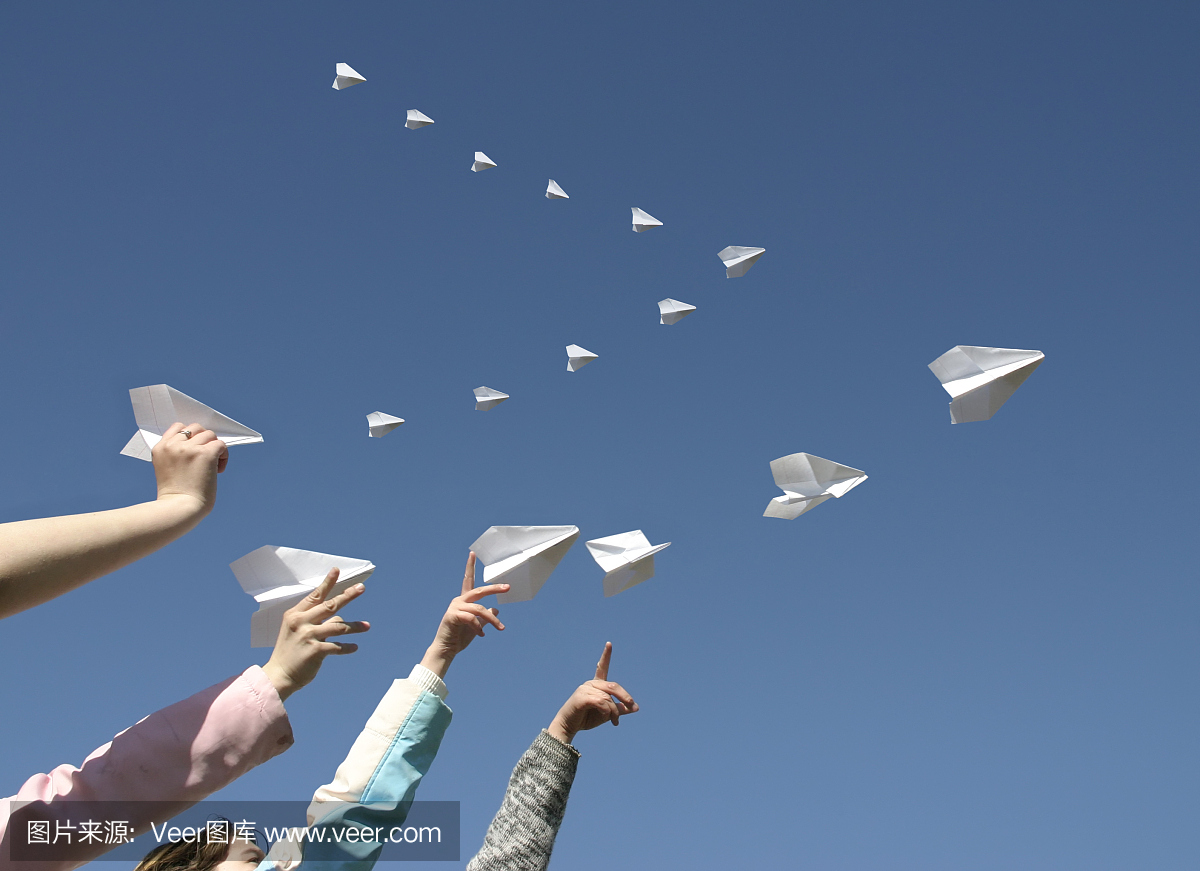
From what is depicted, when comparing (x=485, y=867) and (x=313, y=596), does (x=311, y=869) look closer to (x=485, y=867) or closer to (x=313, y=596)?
(x=313, y=596)

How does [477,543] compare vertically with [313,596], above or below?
above

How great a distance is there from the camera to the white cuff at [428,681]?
3455mm

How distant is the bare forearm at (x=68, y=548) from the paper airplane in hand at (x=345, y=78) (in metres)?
9.06

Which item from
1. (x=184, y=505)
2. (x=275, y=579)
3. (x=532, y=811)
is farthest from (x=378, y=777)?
(x=275, y=579)

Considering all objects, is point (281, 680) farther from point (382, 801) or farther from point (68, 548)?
point (68, 548)

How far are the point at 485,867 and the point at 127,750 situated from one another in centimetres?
178

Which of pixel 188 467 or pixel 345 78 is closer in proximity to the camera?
pixel 188 467

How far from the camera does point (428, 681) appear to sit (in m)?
3.48

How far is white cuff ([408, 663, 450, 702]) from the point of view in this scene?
11.3ft

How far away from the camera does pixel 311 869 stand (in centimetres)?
298

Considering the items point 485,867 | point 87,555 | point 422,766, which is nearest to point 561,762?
point 485,867

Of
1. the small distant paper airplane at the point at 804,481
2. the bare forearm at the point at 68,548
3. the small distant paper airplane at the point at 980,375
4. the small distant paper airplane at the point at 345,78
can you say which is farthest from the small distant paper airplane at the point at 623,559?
the small distant paper airplane at the point at 345,78

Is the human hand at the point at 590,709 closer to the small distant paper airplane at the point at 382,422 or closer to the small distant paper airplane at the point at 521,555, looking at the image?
the small distant paper airplane at the point at 521,555

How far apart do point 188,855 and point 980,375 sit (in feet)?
18.9
